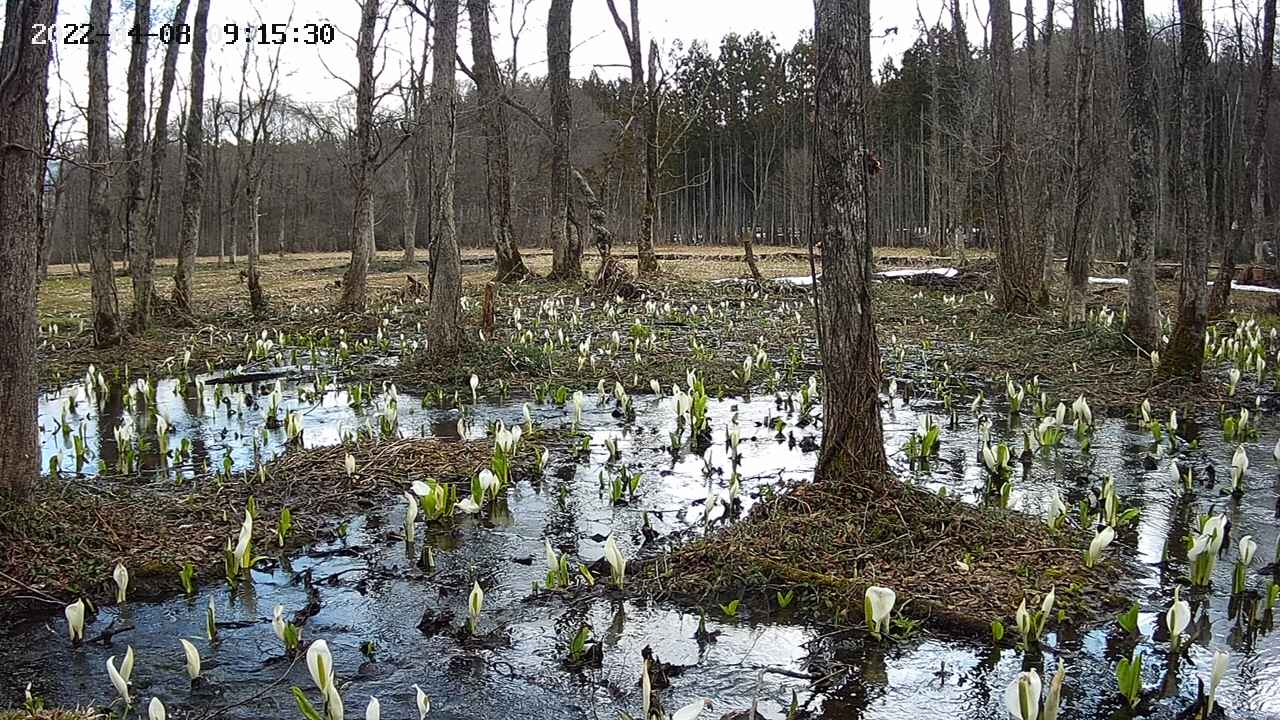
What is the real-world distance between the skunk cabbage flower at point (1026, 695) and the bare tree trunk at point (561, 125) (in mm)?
18541

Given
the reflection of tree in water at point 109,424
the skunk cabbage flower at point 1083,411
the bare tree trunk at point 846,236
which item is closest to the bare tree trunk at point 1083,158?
the skunk cabbage flower at point 1083,411

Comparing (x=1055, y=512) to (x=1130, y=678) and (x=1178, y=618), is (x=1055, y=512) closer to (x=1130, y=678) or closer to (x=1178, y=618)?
(x=1178, y=618)

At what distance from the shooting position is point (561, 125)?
21094 mm

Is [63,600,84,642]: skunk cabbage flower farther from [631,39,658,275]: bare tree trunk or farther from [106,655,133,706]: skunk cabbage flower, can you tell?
[631,39,658,275]: bare tree trunk

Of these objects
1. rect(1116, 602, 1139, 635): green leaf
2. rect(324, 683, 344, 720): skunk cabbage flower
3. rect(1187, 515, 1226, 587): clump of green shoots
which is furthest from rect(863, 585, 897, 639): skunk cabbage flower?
rect(324, 683, 344, 720): skunk cabbage flower

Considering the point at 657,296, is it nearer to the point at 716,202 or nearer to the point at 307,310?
the point at 307,310

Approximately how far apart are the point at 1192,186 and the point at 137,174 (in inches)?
522

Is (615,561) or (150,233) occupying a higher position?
(150,233)

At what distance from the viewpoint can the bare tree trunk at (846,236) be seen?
4.91m

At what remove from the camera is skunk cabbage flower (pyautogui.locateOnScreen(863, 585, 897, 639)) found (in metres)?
3.90

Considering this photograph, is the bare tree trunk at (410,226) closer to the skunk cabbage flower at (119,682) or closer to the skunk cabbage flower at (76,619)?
the skunk cabbage flower at (76,619)

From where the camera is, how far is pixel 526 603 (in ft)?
14.8

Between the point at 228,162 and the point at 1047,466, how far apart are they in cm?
5655

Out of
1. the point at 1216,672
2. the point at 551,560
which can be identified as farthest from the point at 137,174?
the point at 1216,672
